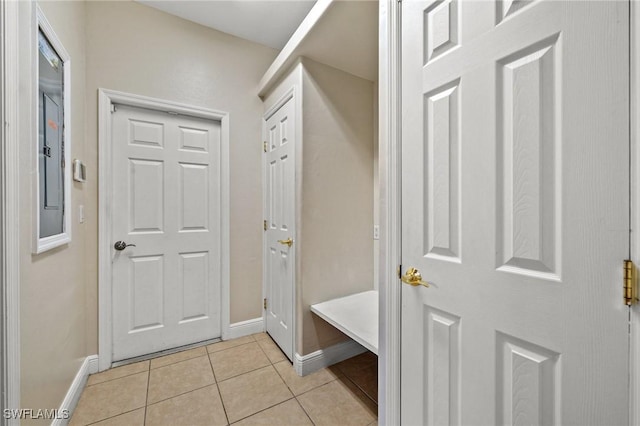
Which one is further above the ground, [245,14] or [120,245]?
[245,14]

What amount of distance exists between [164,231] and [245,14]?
1.94 m

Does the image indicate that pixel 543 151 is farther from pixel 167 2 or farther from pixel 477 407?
pixel 167 2

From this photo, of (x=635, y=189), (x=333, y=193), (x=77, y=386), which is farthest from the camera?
(x=333, y=193)

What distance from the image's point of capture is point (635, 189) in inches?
22.1

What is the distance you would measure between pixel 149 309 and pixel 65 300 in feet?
2.33

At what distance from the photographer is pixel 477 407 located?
2.73ft

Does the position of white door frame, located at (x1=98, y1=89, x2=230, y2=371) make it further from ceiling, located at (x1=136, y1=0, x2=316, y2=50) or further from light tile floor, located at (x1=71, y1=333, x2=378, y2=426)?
ceiling, located at (x1=136, y1=0, x2=316, y2=50)

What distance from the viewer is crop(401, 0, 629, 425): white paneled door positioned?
0.60 metres

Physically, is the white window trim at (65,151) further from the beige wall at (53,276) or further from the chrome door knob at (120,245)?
the chrome door knob at (120,245)

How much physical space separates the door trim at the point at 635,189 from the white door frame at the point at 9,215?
180 centimetres

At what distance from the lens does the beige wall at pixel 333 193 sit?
195 centimetres

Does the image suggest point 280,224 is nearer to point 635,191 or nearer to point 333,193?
point 333,193

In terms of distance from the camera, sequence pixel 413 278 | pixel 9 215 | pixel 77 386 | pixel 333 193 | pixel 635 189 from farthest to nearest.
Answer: pixel 333 193 → pixel 77 386 → pixel 413 278 → pixel 9 215 → pixel 635 189

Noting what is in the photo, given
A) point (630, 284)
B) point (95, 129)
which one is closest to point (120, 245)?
point (95, 129)
